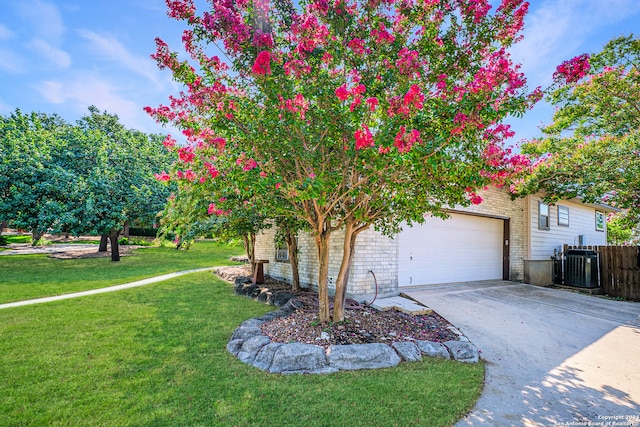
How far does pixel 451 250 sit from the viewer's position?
9.22 metres

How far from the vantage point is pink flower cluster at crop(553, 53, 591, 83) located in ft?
11.3

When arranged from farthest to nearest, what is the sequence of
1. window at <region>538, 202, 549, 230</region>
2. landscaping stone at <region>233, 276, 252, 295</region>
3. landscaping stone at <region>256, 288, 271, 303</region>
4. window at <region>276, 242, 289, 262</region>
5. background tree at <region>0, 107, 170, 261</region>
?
1. background tree at <region>0, 107, 170, 261</region>
2. window at <region>538, 202, 549, 230</region>
3. window at <region>276, 242, 289, 262</region>
4. landscaping stone at <region>233, 276, 252, 295</region>
5. landscaping stone at <region>256, 288, 271, 303</region>

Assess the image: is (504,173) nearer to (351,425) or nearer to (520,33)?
(520,33)

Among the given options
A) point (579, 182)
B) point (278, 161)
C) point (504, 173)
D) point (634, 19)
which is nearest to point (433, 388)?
point (504, 173)

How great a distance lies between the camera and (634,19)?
300 inches

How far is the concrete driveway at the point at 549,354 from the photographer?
2.96 meters

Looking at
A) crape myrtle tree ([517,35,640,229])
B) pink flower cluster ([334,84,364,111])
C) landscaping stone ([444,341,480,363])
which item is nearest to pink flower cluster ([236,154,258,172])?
pink flower cluster ([334,84,364,111])

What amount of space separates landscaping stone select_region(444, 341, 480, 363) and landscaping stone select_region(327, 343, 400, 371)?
87 centimetres

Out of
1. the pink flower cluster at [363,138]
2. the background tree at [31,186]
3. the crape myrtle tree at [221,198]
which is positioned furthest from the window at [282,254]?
the background tree at [31,186]

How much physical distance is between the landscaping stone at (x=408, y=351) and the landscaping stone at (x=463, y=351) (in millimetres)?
503

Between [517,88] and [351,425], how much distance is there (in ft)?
13.4

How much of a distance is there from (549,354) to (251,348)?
4257mm

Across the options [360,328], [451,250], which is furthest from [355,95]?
[451,250]

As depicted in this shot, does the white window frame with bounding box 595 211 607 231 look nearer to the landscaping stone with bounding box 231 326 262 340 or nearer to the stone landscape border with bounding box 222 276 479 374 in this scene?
the stone landscape border with bounding box 222 276 479 374
